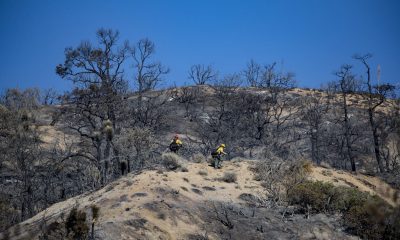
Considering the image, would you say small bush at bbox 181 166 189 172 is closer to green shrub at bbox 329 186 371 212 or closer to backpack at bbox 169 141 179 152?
backpack at bbox 169 141 179 152

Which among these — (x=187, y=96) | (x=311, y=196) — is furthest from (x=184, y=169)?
(x=187, y=96)

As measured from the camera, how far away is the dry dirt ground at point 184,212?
706 inches

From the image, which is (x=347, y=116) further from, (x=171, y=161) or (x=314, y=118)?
(x=171, y=161)

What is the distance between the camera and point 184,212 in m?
19.9

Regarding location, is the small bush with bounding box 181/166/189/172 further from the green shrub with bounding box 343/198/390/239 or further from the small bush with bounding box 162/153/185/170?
the green shrub with bounding box 343/198/390/239

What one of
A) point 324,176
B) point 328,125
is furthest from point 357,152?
point 324,176

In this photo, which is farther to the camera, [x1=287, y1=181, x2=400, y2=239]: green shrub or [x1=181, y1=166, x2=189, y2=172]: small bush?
[x1=181, y1=166, x2=189, y2=172]: small bush

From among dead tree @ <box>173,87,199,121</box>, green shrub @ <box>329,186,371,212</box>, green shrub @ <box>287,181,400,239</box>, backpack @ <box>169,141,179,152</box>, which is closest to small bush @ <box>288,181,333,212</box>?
green shrub @ <box>287,181,400,239</box>

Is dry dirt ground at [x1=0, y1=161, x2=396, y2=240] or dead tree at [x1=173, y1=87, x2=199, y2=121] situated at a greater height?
dead tree at [x1=173, y1=87, x2=199, y2=121]

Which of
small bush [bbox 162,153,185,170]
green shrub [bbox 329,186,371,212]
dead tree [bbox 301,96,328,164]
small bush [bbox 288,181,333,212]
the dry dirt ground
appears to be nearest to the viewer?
the dry dirt ground

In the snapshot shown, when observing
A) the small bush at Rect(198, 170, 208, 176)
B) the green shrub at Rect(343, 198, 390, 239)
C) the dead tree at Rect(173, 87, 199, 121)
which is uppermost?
the dead tree at Rect(173, 87, 199, 121)

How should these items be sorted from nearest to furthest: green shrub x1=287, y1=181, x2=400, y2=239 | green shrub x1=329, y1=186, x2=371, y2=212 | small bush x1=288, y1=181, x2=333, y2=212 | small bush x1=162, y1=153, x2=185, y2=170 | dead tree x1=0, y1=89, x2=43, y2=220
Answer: green shrub x1=287, y1=181, x2=400, y2=239, green shrub x1=329, y1=186, x2=371, y2=212, small bush x1=288, y1=181, x2=333, y2=212, small bush x1=162, y1=153, x2=185, y2=170, dead tree x1=0, y1=89, x2=43, y2=220

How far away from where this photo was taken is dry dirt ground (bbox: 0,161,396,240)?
17.9 meters

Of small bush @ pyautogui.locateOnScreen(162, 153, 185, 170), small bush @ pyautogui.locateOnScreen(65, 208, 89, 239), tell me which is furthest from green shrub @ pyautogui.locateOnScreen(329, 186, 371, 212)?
small bush @ pyautogui.locateOnScreen(65, 208, 89, 239)
